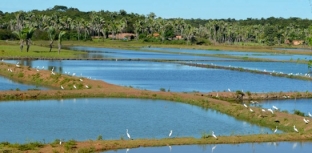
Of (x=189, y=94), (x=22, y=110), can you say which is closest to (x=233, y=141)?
(x=22, y=110)

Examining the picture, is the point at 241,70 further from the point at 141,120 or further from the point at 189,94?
the point at 141,120

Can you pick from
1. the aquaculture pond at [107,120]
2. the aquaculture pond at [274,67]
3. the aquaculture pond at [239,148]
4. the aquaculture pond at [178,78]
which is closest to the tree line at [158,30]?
the aquaculture pond at [274,67]

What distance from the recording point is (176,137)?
23.0 meters

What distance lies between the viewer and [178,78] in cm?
5184

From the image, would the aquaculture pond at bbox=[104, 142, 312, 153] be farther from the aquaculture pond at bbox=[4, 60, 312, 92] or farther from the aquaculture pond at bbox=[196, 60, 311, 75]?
the aquaculture pond at bbox=[196, 60, 311, 75]

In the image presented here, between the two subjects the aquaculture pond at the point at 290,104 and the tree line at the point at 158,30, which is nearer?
the aquaculture pond at the point at 290,104

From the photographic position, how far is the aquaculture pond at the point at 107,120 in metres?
23.6

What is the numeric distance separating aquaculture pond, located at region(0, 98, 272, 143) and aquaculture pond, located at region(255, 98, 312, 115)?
505 centimetres

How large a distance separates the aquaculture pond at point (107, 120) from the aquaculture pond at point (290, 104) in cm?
505

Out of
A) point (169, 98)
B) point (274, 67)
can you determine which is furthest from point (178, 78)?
point (274, 67)

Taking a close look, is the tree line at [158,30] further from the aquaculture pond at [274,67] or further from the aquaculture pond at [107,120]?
the aquaculture pond at [107,120]

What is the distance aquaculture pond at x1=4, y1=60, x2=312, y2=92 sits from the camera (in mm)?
44625

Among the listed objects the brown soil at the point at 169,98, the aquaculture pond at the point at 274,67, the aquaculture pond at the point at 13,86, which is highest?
the brown soil at the point at 169,98

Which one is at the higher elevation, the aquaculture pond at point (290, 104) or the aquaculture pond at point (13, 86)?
the aquaculture pond at point (13, 86)
